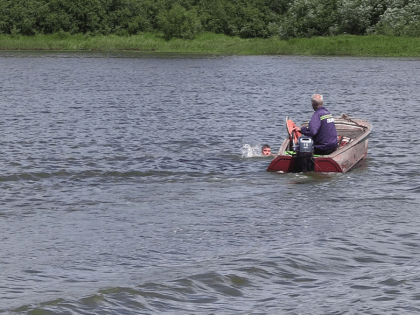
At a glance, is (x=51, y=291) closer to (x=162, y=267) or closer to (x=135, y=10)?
(x=162, y=267)

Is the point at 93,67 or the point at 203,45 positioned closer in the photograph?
the point at 93,67

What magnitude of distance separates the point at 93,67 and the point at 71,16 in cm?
3263

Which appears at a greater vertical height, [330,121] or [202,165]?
[330,121]

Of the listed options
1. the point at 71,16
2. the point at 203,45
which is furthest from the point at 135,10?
the point at 203,45

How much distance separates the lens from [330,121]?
51.3ft

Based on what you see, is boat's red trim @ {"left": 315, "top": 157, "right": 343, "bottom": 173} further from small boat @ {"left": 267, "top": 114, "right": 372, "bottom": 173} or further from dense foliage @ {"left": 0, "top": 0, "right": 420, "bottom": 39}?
dense foliage @ {"left": 0, "top": 0, "right": 420, "bottom": 39}

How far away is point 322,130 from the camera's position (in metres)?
15.6

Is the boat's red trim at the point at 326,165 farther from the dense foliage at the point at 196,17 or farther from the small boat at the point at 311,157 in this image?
the dense foliage at the point at 196,17

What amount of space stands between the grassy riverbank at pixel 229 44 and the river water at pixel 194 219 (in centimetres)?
3705

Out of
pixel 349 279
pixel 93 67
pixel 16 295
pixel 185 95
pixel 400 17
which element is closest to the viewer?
pixel 16 295

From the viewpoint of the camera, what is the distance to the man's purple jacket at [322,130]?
51.1 feet

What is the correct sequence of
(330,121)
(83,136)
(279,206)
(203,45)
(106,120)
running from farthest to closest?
(203,45)
(106,120)
(83,136)
(330,121)
(279,206)

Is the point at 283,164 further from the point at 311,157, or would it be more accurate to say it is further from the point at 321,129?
the point at 321,129

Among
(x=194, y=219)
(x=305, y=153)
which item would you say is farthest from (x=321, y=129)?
(x=194, y=219)
